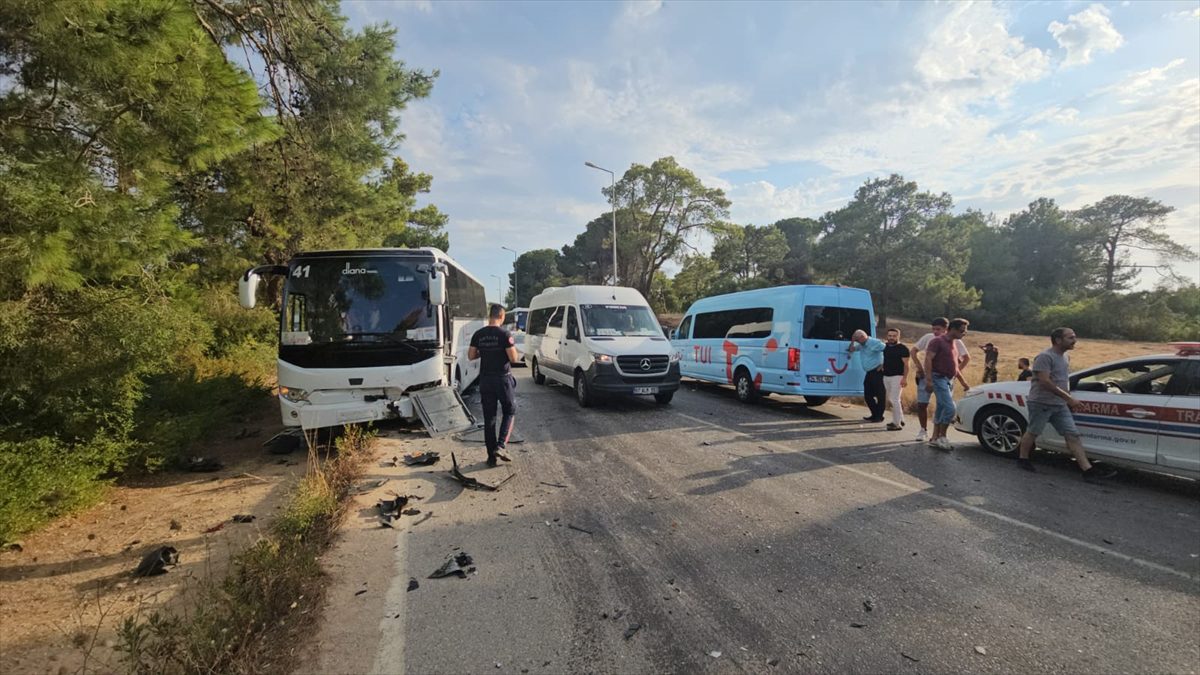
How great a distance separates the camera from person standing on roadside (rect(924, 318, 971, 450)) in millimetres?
7082

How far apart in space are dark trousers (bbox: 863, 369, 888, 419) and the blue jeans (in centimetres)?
185

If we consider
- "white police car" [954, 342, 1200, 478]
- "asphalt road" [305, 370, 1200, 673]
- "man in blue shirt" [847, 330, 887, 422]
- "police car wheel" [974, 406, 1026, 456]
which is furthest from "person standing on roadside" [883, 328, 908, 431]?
"asphalt road" [305, 370, 1200, 673]

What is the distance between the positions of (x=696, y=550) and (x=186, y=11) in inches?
218

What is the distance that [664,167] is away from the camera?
3419 centimetres

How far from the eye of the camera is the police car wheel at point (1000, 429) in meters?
6.62

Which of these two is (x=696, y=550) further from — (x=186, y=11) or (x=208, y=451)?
(x=208, y=451)

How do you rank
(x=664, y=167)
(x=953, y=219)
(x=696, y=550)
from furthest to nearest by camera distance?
(x=953, y=219) → (x=664, y=167) → (x=696, y=550)

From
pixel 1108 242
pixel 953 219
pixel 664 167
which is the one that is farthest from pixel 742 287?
pixel 1108 242

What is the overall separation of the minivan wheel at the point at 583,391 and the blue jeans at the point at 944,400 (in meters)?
5.61

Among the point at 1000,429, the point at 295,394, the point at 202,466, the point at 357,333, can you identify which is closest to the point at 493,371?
the point at 357,333

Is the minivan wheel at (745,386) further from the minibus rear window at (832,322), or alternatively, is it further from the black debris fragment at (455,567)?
the black debris fragment at (455,567)

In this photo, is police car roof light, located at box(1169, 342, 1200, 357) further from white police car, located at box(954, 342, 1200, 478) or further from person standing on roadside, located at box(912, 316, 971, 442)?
person standing on roadside, located at box(912, 316, 971, 442)

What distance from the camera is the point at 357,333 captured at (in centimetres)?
691

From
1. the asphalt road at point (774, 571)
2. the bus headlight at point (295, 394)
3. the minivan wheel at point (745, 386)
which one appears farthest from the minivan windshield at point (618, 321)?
the bus headlight at point (295, 394)
